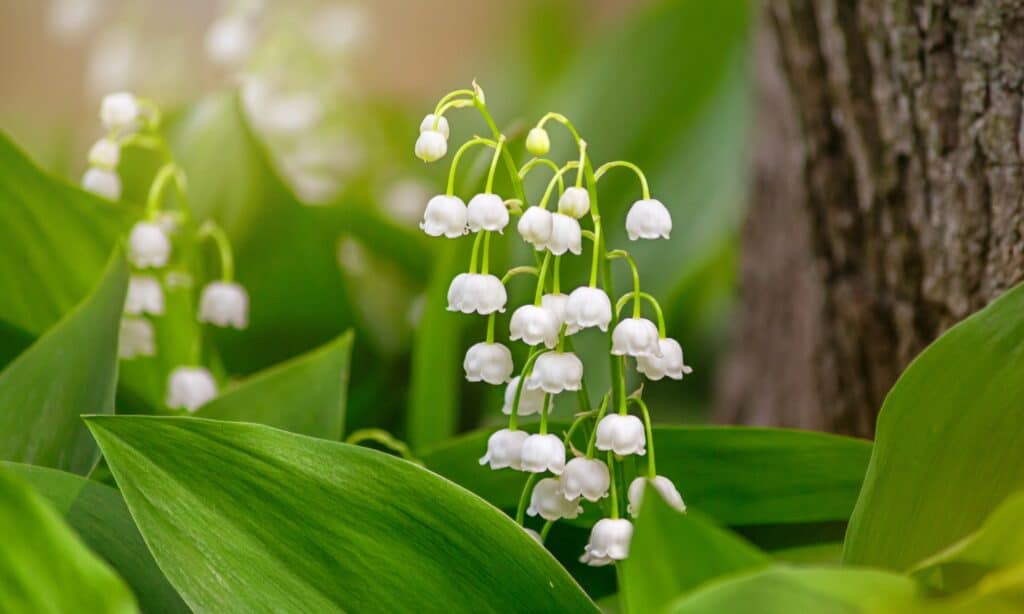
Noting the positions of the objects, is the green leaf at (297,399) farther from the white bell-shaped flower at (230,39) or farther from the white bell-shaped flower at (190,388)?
the white bell-shaped flower at (230,39)

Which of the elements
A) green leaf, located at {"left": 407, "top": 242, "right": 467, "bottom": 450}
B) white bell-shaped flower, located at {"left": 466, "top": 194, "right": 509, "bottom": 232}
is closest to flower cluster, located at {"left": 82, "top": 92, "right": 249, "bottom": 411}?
green leaf, located at {"left": 407, "top": 242, "right": 467, "bottom": 450}

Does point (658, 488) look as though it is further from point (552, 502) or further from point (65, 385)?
point (65, 385)

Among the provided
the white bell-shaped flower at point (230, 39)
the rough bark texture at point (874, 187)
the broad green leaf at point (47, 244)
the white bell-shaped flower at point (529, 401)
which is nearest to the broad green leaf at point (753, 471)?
the white bell-shaped flower at point (529, 401)

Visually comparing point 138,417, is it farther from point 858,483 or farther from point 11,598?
point 858,483

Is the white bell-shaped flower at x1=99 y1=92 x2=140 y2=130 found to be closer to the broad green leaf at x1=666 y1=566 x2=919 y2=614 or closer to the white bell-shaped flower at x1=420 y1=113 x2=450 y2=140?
the white bell-shaped flower at x1=420 y1=113 x2=450 y2=140

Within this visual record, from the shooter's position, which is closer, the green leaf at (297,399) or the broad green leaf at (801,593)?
the broad green leaf at (801,593)

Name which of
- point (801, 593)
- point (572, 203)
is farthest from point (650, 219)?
point (801, 593)
